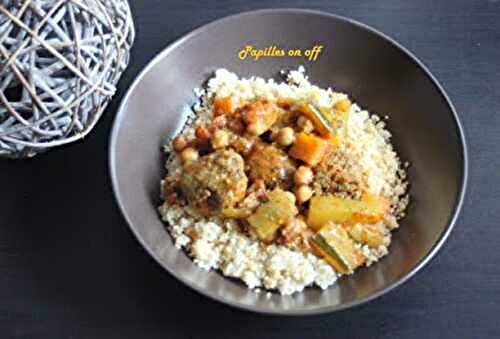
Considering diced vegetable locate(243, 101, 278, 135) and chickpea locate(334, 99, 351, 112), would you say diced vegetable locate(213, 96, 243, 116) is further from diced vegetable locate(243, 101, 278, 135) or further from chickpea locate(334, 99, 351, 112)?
chickpea locate(334, 99, 351, 112)

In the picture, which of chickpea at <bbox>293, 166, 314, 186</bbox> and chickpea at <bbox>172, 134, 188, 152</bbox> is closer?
chickpea at <bbox>293, 166, 314, 186</bbox>

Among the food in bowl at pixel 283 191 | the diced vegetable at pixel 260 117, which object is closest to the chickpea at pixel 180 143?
the food in bowl at pixel 283 191

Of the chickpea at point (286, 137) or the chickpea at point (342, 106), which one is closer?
the chickpea at point (286, 137)

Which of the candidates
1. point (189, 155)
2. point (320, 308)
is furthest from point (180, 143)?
point (320, 308)

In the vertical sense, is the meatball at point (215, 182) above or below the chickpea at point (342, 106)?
below

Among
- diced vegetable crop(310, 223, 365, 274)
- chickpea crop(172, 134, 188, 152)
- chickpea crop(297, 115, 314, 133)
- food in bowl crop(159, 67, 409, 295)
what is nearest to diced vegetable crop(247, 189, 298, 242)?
food in bowl crop(159, 67, 409, 295)

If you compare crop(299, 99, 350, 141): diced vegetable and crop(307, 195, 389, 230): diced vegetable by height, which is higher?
crop(299, 99, 350, 141): diced vegetable

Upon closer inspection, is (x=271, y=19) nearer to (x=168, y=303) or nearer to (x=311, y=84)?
(x=311, y=84)

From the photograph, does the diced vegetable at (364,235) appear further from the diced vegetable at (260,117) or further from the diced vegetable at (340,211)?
the diced vegetable at (260,117)
